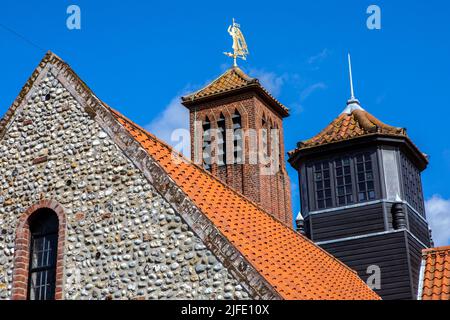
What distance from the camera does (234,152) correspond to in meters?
36.2

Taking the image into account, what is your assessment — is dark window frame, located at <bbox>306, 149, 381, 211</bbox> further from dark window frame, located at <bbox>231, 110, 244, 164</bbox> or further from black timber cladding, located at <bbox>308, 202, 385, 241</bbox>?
dark window frame, located at <bbox>231, 110, 244, 164</bbox>

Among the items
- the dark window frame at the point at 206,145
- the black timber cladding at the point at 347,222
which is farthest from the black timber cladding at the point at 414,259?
the dark window frame at the point at 206,145

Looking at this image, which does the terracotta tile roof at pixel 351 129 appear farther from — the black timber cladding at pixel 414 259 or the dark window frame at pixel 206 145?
the dark window frame at pixel 206 145

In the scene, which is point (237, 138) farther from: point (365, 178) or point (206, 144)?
point (365, 178)

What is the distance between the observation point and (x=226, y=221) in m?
13.3

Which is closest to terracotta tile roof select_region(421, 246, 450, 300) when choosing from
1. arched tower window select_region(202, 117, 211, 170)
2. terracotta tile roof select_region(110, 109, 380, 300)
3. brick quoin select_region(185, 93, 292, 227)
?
terracotta tile roof select_region(110, 109, 380, 300)

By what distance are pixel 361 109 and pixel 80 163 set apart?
13159mm

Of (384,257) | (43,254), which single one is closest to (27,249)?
(43,254)

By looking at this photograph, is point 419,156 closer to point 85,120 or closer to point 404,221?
point 404,221

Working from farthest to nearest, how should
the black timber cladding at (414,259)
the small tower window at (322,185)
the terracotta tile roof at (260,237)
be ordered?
the small tower window at (322,185), the black timber cladding at (414,259), the terracotta tile roof at (260,237)

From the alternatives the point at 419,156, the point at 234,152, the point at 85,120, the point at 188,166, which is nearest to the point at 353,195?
the point at 419,156

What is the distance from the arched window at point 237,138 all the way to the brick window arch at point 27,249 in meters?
22.4

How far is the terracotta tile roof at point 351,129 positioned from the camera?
74.0ft

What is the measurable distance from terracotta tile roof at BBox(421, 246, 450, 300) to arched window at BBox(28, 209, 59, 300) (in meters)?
7.43
